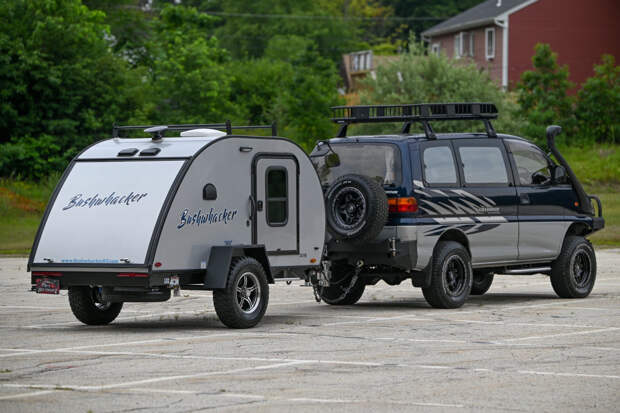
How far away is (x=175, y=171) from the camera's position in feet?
45.3

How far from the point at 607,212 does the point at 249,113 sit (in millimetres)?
28767

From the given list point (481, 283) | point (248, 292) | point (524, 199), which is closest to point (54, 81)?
point (481, 283)

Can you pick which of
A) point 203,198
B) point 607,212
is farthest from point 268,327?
point 607,212

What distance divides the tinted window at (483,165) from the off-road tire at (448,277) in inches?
38.9

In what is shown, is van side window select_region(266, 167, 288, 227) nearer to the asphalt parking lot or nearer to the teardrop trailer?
the teardrop trailer

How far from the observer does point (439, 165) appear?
1627cm

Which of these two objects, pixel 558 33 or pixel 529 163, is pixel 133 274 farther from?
pixel 558 33

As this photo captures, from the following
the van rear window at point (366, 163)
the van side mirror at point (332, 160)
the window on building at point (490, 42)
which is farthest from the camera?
the window on building at point (490, 42)

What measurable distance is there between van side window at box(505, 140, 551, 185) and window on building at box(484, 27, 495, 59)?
51.5 metres

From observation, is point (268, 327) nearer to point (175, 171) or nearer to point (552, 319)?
point (175, 171)

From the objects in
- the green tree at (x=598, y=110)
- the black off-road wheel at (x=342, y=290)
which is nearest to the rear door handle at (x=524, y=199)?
the black off-road wheel at (x=342, y=290)

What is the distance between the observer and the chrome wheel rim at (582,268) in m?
18.1

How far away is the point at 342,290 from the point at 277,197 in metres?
2.63

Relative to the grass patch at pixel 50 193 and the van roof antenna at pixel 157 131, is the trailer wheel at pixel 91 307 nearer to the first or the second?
the van roof antenna at pixel 157 131
